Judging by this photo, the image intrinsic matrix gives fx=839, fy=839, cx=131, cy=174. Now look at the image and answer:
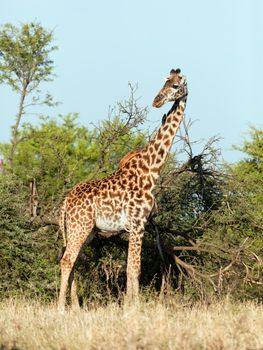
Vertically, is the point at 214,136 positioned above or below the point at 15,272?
above

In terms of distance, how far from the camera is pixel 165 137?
12992 millimetres

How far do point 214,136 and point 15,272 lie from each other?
4135 millimetres

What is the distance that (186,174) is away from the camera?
14.4 meters

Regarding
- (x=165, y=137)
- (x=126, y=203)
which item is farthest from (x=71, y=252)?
(x=165, y=137)

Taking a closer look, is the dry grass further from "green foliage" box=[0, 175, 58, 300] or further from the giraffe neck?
"green foliage" box=[0, 175, 58, 300]

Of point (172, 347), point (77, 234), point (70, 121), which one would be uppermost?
point (70, 121)

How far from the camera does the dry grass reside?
7071 mm

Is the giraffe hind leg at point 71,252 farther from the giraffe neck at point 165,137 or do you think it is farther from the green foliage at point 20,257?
the green foliage at point 20,257

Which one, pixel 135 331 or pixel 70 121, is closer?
pixel 135 331

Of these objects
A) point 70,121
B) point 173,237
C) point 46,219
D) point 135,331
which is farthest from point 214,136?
point 70,121

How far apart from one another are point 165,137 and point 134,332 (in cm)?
609

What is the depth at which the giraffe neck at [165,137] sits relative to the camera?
12.8 meters

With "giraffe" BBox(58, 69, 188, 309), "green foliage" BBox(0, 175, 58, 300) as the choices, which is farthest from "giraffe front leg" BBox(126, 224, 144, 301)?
"green foliage" BBox(0, 175, 58, 300)

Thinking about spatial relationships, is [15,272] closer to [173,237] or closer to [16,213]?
[16,213]
